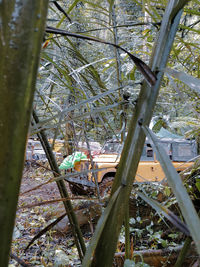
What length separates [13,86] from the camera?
162 mm

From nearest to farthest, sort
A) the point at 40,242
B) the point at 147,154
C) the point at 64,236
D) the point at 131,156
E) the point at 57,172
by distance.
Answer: the point at 131,156, the point at 57,172, the point at 40,242, the point at 64,236, the point at 147,154

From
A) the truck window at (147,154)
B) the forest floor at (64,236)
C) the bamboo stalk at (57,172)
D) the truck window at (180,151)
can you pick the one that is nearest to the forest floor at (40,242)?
the forest floor at (64,236)

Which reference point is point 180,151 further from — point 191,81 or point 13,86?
point 13,86

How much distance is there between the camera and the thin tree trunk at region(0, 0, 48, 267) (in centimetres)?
16

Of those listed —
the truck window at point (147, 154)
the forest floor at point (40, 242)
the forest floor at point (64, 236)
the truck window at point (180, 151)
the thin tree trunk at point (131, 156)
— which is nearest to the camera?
the thin tree trunk at point (131, 156)

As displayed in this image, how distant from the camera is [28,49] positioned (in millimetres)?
167

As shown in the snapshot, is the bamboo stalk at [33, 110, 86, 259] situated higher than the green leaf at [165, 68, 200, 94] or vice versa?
the green leaf at [165, 68, 200, 94]

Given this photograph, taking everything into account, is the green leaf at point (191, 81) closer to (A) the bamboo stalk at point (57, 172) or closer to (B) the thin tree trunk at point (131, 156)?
(B) the thin tree trunk at point (131, 156)

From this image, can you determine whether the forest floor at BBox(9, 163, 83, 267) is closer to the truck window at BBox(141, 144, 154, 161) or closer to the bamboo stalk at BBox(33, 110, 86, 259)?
the bamboo stalk at BBox(33, 110, 86, 259)

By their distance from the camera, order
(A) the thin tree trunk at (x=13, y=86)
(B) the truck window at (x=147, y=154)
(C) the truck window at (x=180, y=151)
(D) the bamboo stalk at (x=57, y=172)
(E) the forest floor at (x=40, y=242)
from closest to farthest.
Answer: (A) the thin tree trunk at (x=13, y=86) → (D) the bamboo stalk at (x=57, y=172) → (E) the forest floor at (x=40, y=242) → (B) the truck window at (x=147, y=154) → (C) the truck window at (x=180, y=151)

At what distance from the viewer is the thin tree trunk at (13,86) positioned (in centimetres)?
16

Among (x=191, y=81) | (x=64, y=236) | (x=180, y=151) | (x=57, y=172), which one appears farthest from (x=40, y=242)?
(x=191, y=81)

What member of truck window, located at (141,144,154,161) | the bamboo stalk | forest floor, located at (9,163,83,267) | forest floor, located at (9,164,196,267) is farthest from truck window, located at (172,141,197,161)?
the bamboo stalk

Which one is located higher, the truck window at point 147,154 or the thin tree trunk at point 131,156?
the thin tree trunk at point 131,156
